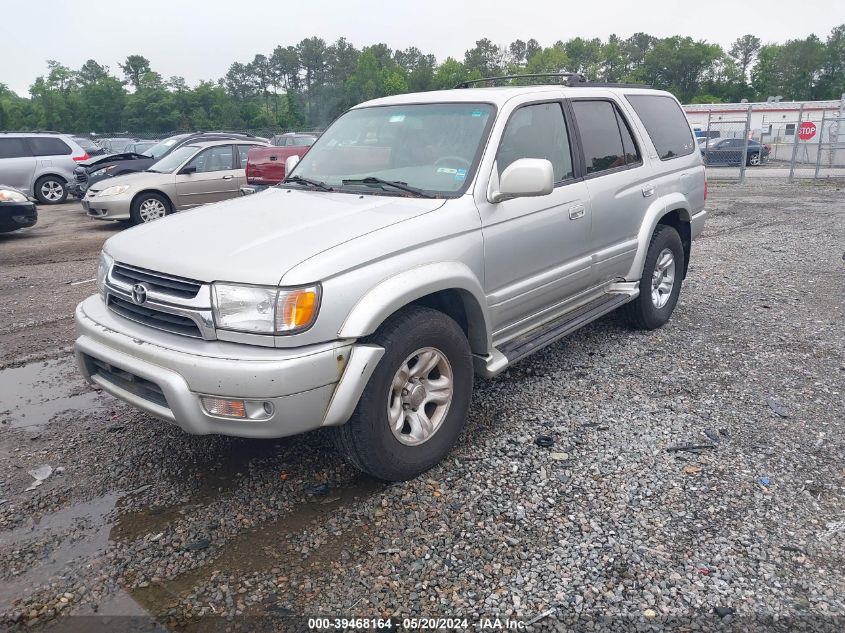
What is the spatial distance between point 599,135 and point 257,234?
2753 mm

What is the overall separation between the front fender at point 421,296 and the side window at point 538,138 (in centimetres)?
82

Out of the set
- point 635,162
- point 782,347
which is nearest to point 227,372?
point 635,162

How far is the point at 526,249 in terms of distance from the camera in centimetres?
388

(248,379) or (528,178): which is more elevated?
(528,178)

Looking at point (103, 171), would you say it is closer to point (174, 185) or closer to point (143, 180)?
point (143, 180)

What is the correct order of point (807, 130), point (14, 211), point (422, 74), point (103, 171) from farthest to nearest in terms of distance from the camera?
1. point (422, 74)
2. point (807, 130)
3. point (103, 171)
4. point (14, 211)

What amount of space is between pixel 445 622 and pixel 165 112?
230 feet

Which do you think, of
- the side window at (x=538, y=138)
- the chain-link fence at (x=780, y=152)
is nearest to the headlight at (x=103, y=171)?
the side window at (x=538, y=138)

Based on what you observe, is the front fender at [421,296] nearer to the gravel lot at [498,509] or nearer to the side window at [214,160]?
the gravel lot at [498,509]

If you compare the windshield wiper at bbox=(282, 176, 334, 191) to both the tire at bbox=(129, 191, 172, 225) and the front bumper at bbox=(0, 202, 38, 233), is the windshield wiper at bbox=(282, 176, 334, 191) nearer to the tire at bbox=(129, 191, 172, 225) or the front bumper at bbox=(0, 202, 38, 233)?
the tire at bbox=(129, 191, 172, 225)

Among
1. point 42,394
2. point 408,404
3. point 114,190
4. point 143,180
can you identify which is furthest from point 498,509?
point 114,190

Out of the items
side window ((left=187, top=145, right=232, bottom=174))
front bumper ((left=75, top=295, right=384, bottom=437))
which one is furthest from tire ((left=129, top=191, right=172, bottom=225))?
front bumper ((left=75, top=295, right=384, bottom=437))

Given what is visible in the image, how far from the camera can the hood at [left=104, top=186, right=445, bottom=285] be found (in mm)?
2877

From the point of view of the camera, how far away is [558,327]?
14.1 feet
